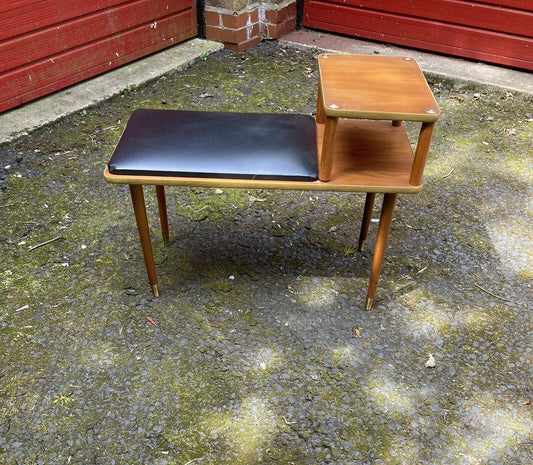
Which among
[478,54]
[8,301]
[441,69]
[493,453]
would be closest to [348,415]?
[493,453]

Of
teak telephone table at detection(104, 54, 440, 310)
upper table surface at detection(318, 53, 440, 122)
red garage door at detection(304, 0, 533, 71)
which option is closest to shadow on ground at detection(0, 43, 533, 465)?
teak telephone table at detection(104, 54, 440, 310)

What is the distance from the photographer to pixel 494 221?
3230 millimetres

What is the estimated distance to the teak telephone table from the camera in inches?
81.4

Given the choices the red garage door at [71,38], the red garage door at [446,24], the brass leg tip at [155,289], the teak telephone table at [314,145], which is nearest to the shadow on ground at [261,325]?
the brass leg tip at [155,289]

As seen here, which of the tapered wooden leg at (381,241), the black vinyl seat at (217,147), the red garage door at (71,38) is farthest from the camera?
the red garage door at (71,38)

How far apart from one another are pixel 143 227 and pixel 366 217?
3.81 ft

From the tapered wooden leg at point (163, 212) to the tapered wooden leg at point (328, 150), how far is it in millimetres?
925

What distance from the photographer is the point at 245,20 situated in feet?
17.5

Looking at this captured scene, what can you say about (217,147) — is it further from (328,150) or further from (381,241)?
(381,241)

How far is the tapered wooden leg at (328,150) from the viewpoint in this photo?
2.05 m

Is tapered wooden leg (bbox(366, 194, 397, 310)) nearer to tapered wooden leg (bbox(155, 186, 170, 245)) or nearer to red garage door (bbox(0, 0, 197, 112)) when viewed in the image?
tapered wooden leg (bbox(155, 186, 170, 245))

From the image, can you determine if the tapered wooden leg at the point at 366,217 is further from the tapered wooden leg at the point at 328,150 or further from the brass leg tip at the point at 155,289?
the brass leg tip at the point at 155,289

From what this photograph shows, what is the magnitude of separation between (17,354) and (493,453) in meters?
1.98

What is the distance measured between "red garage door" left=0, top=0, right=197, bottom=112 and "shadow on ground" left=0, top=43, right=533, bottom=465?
0.66 m
